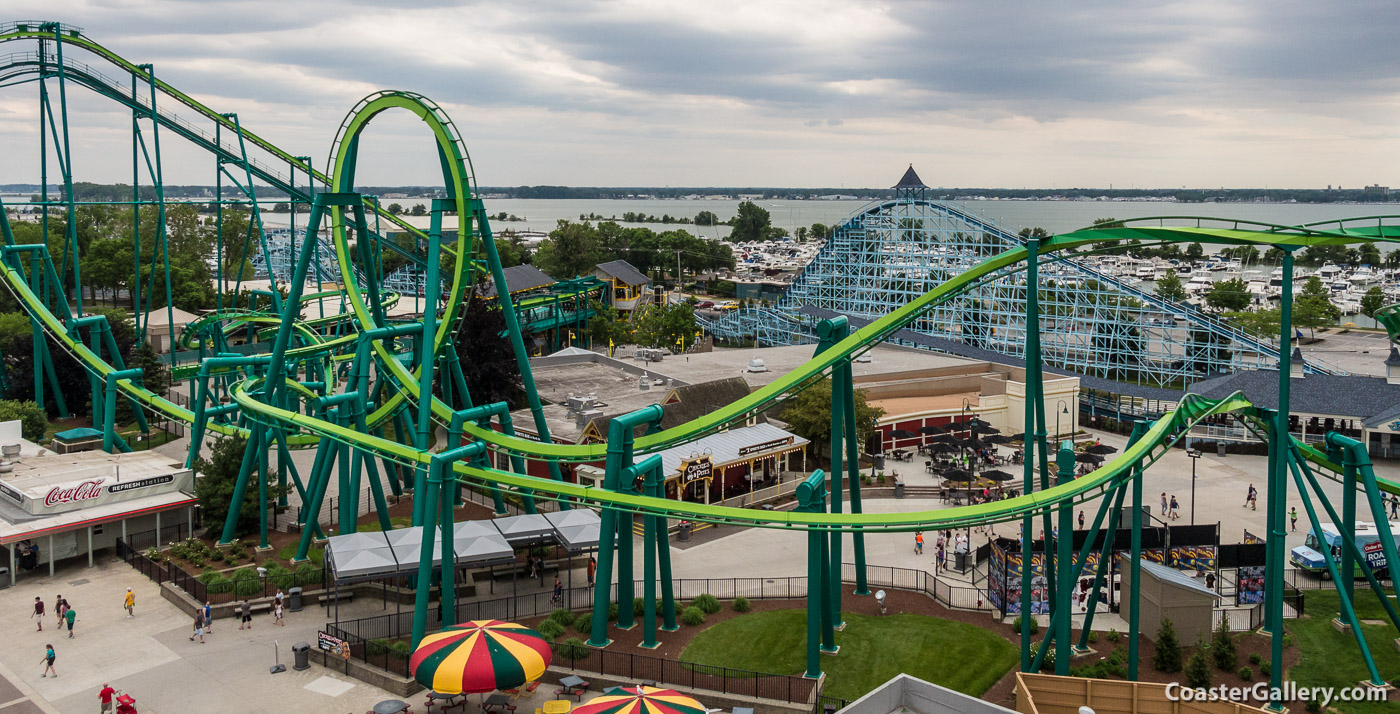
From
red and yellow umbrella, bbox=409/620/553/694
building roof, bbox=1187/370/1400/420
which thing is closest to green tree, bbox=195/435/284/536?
red and yellow umbrella, bbox=409/620/553/694

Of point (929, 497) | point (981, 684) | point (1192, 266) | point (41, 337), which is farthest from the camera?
point (1192, 266)

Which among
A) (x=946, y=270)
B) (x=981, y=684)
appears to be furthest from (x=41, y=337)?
(x=946, y=270)

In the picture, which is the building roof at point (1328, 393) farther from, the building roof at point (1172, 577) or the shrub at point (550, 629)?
the shrub at point (550, 629)

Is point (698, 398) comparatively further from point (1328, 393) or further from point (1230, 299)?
point (1230, 299)

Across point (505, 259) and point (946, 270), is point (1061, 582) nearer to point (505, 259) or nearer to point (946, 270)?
point (946, 270)

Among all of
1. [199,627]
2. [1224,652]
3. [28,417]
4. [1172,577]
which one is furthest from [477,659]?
[28,417]

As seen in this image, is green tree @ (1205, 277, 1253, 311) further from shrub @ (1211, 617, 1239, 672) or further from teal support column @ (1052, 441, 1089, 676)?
teal support column @ (1052, 441, 1089, 676)
